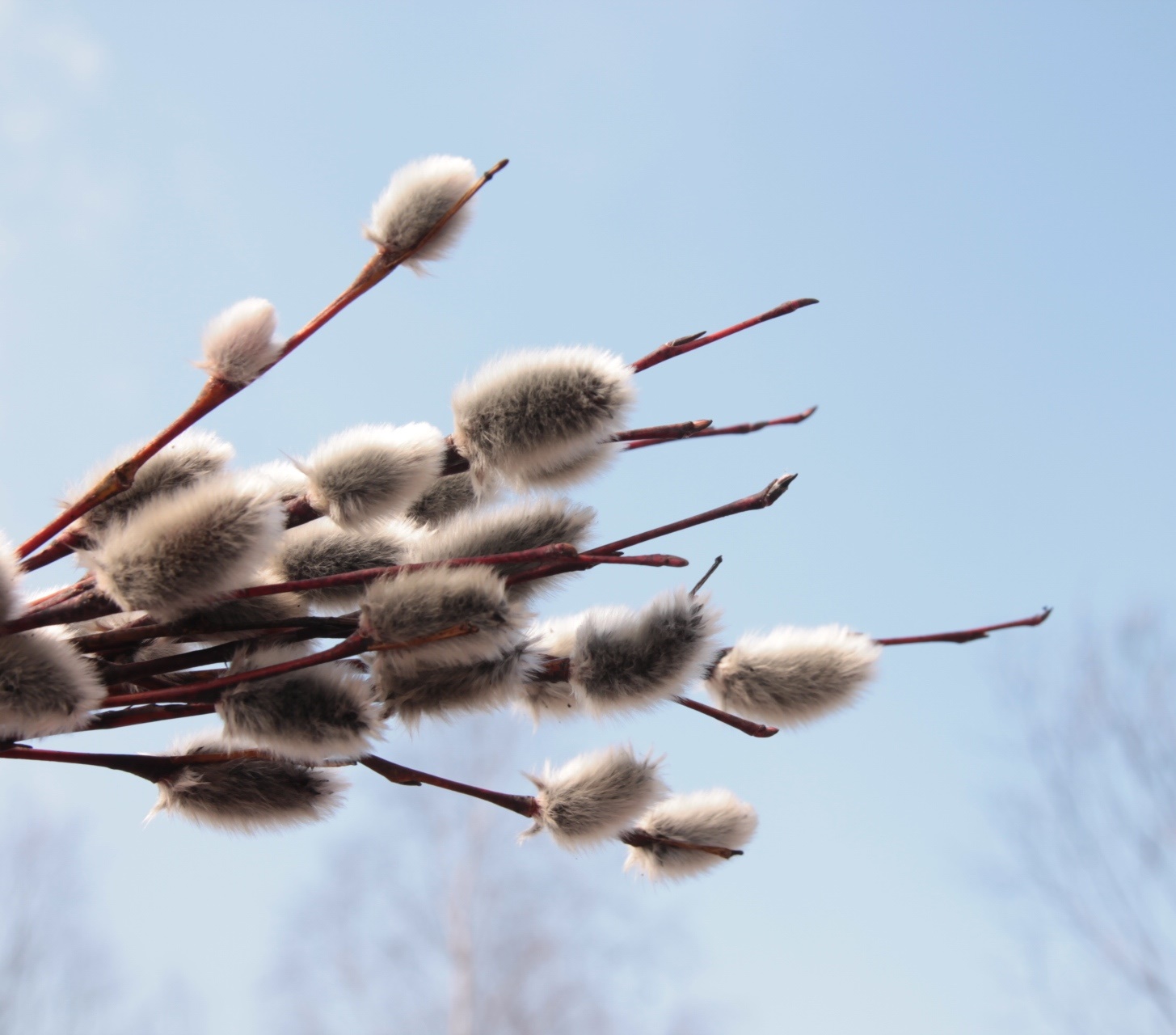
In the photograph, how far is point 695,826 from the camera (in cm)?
67

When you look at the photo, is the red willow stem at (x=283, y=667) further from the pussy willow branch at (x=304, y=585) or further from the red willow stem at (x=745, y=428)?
the red willow stem at (x=745, y=428)

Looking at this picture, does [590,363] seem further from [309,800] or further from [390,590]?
[309,800]

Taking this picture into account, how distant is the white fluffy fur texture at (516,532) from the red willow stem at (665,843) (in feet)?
0.68

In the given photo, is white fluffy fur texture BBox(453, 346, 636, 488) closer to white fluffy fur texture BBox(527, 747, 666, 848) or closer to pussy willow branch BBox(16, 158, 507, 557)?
pussy willow branch BBox(16, 158, 507, 557)

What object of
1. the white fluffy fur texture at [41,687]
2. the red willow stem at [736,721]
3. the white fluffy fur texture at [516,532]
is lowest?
the red willow stem at [736,721]

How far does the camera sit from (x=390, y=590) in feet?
1.71

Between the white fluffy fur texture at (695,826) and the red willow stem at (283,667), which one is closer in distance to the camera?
the red willow stem at (283,667)

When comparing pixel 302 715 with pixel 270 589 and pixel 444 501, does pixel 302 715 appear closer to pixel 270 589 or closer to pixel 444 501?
pixel 270 589

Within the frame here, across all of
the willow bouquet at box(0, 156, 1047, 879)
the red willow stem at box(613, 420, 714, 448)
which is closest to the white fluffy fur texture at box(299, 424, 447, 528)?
the willow bouquet at box(0, 156, 1047, 879)

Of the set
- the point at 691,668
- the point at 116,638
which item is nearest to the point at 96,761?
the point at 116,638

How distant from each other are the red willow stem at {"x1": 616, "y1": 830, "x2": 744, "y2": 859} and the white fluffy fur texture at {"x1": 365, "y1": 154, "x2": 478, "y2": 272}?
40cm

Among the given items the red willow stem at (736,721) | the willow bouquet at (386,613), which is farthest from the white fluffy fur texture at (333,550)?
the red willow stem at (736,721)

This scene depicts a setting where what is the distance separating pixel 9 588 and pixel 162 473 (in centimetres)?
12

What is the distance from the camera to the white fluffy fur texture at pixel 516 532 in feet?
1.90
